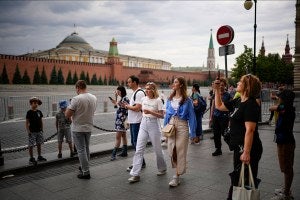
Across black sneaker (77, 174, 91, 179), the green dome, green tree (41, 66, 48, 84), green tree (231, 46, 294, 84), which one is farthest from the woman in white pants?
the green dome

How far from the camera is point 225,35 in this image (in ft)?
26.2

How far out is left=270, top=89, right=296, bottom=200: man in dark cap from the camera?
4.41m

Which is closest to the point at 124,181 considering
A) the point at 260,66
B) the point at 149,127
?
the point at 149,127

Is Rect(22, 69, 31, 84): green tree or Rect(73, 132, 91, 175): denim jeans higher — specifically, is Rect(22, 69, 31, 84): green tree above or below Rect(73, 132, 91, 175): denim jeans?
above

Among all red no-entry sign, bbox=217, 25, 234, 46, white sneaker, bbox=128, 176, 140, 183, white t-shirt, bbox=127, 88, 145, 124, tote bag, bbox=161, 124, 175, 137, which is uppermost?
red no-entry sign, bbox=217, 25, 234, 46

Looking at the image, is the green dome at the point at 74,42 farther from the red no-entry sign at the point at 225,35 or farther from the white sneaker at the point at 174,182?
the white sneaker at the point at 174,182

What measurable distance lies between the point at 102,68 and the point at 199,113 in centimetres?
5920

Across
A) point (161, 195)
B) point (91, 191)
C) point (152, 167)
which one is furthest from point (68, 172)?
point (161, 195)

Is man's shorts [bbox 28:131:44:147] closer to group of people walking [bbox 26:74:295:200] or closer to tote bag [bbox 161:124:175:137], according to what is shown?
group of people walking [bbox 26:74:295:200]

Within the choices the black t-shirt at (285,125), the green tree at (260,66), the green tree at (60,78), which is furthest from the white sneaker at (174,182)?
the green tree at (60,78)

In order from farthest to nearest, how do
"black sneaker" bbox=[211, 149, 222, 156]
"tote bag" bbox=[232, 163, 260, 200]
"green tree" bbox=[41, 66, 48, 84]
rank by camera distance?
"green tree" bbox=[41, 66, 48, 84] < "black sneaker" bbox=[211, 149, 222, 156] < "tote bag" bbox=[232, 163, 260, 200]

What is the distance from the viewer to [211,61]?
500 ft

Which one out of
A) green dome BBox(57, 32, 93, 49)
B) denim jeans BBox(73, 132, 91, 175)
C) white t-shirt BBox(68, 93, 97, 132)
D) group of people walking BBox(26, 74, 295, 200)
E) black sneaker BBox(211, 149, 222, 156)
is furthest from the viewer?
green dome BBox(57, 32, 93, 49)

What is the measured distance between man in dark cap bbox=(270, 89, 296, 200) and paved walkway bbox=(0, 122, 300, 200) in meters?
0.31
